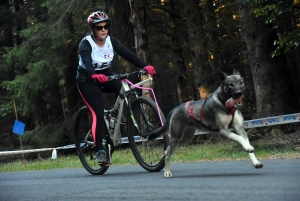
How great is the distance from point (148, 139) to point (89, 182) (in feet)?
3.50

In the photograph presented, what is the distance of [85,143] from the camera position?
31.5 ft

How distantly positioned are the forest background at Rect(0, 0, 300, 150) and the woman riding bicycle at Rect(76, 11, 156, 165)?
4.77 metres

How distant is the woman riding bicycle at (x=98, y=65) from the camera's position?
8016 mm

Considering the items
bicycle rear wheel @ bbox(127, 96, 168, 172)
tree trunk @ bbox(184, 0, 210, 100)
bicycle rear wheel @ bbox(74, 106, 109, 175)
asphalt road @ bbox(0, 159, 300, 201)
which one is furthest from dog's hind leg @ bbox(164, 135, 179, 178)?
tree trunk @ bbox(184, 0, 210, 100)

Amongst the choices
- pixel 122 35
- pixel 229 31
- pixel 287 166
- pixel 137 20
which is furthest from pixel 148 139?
pixel 122 35

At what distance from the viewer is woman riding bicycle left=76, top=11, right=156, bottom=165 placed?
8016 millimetres

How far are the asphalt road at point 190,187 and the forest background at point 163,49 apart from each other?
571cm

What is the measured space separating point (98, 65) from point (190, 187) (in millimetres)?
3043

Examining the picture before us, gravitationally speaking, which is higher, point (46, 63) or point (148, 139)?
point (46, 63)

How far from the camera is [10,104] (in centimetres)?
2938

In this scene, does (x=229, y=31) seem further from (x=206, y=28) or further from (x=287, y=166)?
(x=287, y=166)

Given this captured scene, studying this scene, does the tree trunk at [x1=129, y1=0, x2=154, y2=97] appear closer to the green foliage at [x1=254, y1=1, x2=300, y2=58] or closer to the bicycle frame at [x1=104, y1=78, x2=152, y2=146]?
the green foliage at [x1=254, y1=1, x2=300, y2=58]

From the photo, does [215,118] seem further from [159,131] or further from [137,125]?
[137,125]

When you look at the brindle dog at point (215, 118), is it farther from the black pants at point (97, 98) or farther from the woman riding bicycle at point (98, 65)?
the black pants at point (97, 98)
